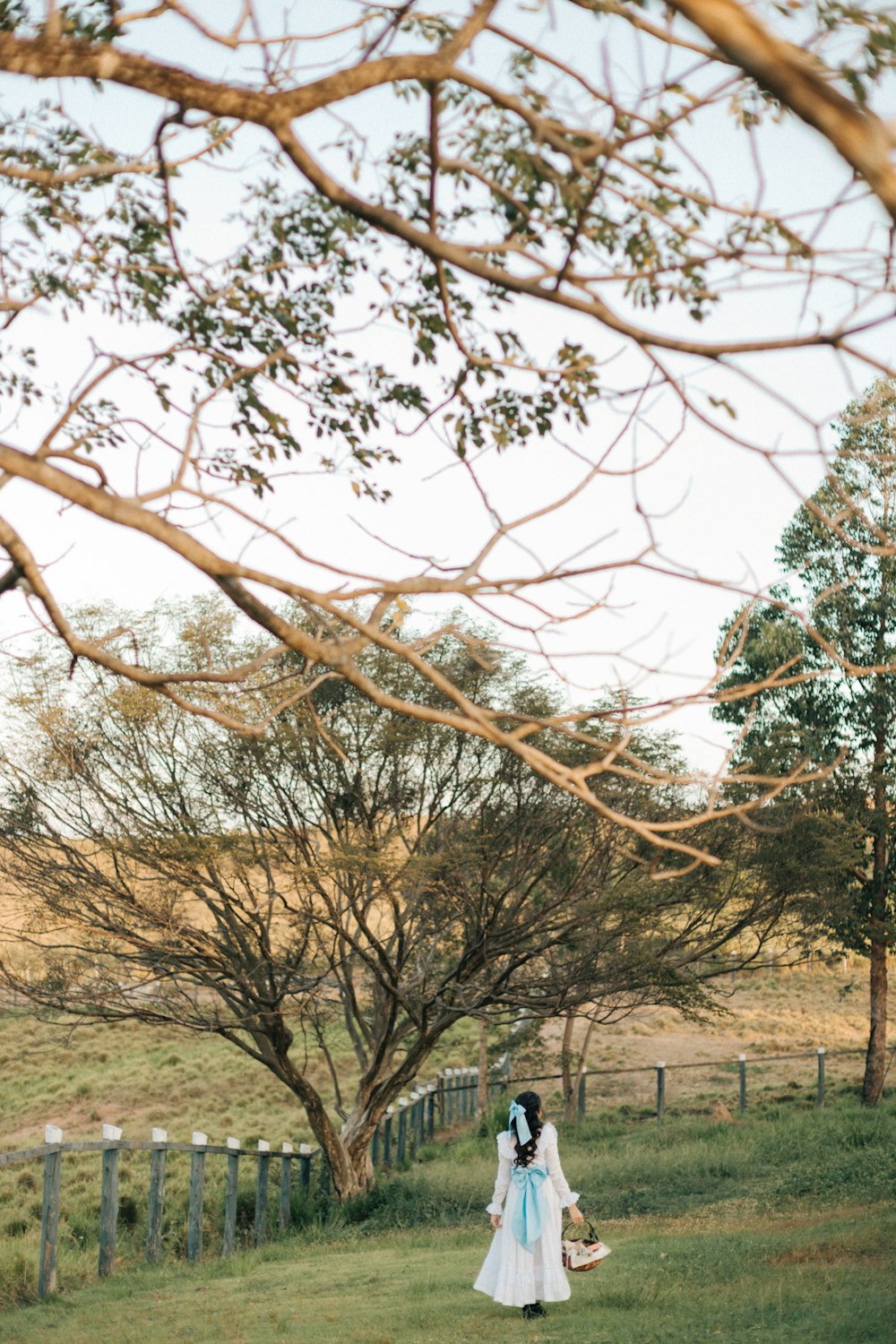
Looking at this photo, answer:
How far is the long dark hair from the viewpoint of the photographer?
24.6 feet

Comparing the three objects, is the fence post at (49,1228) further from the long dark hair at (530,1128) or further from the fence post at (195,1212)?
the long dark hair at (530,1128)

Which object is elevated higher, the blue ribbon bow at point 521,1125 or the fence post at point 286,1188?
the blue ribbon bow at point 521,1125

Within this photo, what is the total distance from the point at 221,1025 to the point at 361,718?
13.2 ft

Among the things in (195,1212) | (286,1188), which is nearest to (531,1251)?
(195,1212)

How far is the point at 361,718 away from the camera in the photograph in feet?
51.3

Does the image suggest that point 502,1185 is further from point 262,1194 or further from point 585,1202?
point 262,1194

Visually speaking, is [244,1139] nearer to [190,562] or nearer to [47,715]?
[47,715]

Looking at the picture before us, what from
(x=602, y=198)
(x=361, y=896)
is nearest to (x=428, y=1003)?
(x=361, y=896)

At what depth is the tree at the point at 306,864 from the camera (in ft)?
49.1

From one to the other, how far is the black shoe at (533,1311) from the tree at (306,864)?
25.1 feet

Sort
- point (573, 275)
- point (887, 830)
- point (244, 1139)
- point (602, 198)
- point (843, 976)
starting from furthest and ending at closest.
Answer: point (843, 976) → point (244, 1139) → point (887, 830) → point (602, 198) → point (573, 275)

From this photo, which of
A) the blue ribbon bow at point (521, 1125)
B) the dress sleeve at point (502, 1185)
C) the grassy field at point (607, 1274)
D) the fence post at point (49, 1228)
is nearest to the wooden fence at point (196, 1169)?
the fence post at point (49, 1228)

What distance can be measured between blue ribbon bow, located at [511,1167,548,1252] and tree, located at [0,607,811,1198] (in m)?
7.24

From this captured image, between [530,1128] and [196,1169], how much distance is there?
5290mm
